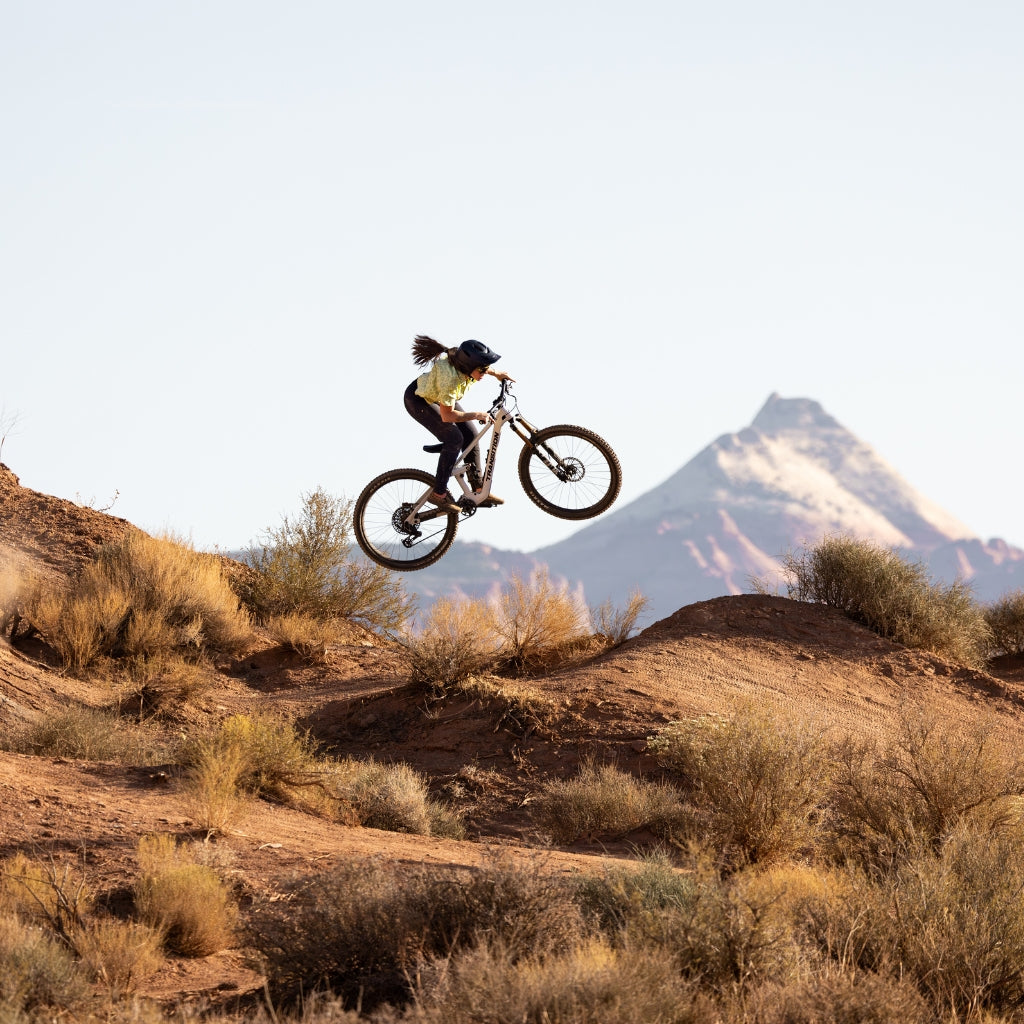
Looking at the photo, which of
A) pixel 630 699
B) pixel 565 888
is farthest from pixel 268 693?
pixel 565 888

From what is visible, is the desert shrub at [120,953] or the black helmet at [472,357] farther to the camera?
the black helmet at [472,357]

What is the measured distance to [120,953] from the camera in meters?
9.09

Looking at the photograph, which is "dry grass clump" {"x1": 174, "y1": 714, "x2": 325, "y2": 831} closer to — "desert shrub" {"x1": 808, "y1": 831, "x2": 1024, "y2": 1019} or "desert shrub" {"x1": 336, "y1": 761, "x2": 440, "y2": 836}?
"desert shrub" {"x1": 336, "y1": 761, "x2": 440, "y2": 836}

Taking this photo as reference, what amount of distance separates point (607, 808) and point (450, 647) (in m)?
5.86

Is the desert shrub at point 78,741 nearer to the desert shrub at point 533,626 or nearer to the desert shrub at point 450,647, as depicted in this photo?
the desert shrub at point 450,647

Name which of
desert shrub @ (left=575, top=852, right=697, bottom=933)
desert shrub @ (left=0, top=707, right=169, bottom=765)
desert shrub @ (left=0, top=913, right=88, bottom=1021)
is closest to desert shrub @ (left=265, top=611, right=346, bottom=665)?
desert shrub @ (left=0, top=707, right=169, bottom=765)

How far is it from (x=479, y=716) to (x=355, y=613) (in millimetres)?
9982

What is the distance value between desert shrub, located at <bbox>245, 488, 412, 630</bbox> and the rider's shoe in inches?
434

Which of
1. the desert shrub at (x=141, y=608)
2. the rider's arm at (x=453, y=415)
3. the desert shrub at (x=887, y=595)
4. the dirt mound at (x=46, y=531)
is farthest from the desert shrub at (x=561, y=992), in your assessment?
the dirt mound at (x=46, y=531)

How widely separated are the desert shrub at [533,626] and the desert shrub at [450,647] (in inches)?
29.4

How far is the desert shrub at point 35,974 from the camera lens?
8.02m

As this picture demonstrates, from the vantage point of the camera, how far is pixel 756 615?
76.8 ft

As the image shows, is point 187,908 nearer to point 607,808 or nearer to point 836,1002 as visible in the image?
point 836,1002

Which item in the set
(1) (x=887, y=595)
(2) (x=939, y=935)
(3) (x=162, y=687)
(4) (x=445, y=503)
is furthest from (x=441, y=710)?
(2) (x=939, y=935)
